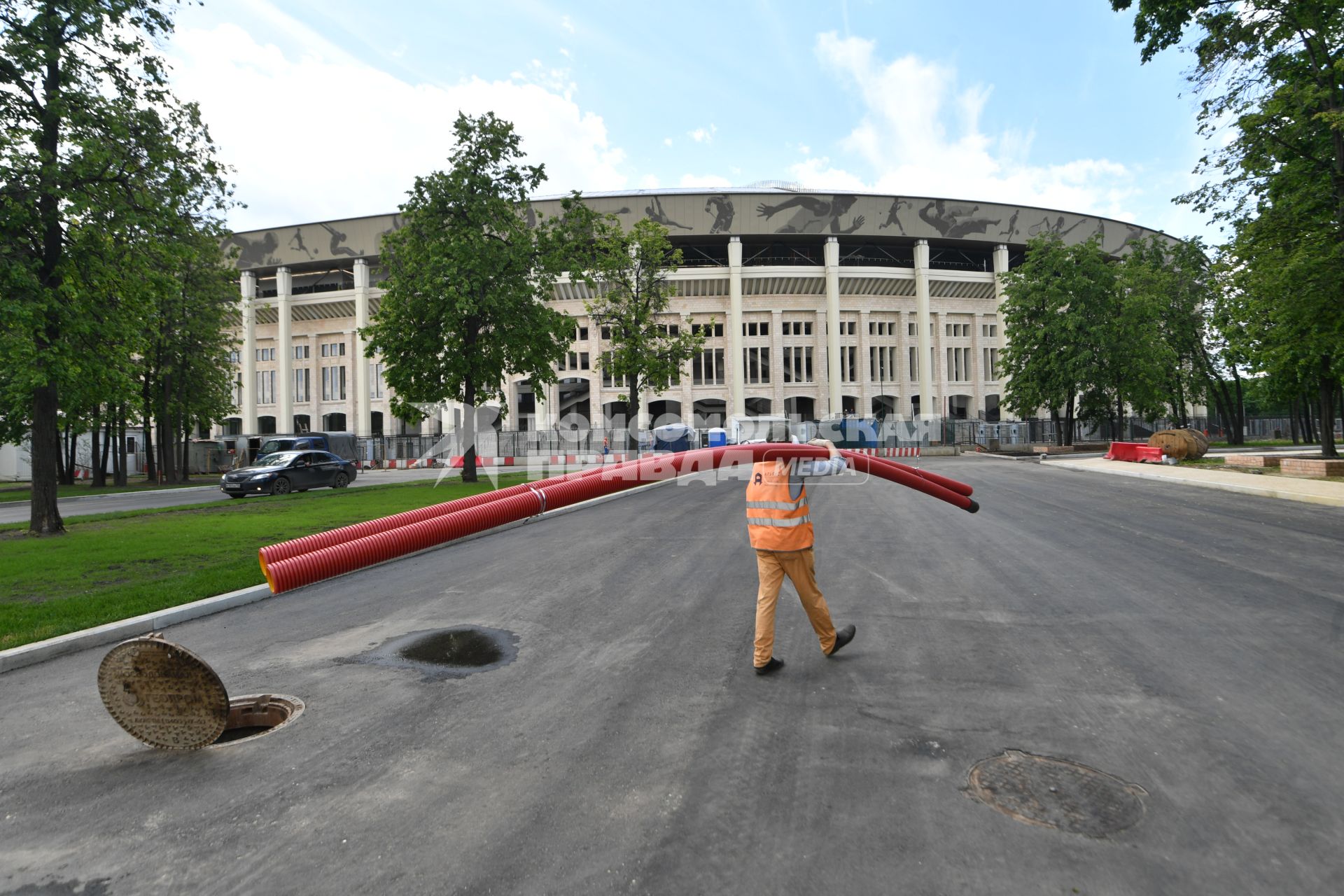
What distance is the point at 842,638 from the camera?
19.3ft

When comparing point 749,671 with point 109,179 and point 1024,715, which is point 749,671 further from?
point 109,179

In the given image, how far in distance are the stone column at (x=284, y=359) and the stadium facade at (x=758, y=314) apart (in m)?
0.15

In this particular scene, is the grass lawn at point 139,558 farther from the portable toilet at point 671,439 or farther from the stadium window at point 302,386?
the stadium window at point 302,386

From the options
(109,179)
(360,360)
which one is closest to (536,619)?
(109,179)

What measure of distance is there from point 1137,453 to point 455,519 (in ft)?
112

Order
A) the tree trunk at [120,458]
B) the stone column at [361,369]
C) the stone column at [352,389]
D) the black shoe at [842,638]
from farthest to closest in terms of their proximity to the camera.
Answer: the stone column at [352,389] → the stone column at [361,369] → the tree trunk at [120,458] → the black shoe at [842,638]

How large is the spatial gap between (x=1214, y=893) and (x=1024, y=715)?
69.7 inches

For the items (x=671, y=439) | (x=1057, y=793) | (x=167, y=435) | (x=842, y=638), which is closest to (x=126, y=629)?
(x=842, y=638)

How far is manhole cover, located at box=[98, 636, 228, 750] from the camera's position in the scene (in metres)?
4.37

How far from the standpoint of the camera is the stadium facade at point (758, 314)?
6134 cm

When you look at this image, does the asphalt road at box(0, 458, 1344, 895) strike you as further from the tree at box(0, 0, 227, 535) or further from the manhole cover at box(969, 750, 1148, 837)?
the tree at box(0, 0, 227, 535)

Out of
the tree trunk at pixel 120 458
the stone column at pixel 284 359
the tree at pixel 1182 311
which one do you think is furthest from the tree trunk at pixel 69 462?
the tree at pixel 1182 311

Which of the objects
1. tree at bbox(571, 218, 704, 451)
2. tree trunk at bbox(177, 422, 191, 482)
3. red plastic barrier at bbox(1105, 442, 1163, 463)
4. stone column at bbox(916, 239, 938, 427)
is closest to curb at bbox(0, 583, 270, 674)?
tree at bbox(571, 218, 704, 451)

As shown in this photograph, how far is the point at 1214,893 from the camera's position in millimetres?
2758
